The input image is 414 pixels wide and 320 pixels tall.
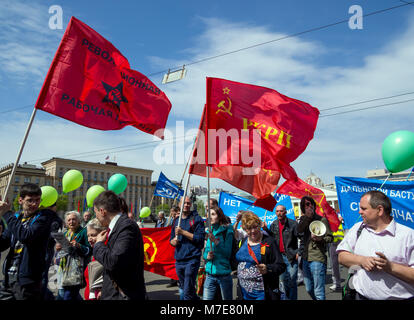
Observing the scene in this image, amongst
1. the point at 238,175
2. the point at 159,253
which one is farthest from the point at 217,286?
the point at 159,253

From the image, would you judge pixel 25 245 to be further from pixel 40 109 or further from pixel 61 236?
pixel 40 109

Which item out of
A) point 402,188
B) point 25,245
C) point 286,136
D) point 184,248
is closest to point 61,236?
point 25,245

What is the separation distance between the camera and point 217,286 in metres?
4.93

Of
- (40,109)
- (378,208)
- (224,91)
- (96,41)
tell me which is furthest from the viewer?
(224,91)

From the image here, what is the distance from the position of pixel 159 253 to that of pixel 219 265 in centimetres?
283

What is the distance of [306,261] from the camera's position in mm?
5840

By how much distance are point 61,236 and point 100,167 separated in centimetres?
11105

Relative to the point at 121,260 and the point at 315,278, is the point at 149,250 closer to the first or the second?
the point at 315,278

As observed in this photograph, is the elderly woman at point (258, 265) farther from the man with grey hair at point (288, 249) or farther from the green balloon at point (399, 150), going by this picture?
the green balloon at point (399, 150)

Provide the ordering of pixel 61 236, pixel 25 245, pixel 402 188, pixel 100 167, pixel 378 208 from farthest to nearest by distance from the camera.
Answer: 1. pixel 100 167
2. pixel 402 188
3. pixel 61 236
4. pixel 25 245
5. pixel 378 208

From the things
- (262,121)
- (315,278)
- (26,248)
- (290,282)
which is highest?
(262,121)

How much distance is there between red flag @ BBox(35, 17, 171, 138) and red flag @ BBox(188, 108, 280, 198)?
905 mm

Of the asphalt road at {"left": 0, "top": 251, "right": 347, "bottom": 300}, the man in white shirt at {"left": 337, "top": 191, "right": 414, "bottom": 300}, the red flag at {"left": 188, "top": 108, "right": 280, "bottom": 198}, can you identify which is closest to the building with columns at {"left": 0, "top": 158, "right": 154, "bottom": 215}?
the asphalt road at {"left": 0, "top": 251, "right": 347, "bottom": 300}

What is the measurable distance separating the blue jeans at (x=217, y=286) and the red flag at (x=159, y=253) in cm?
244
